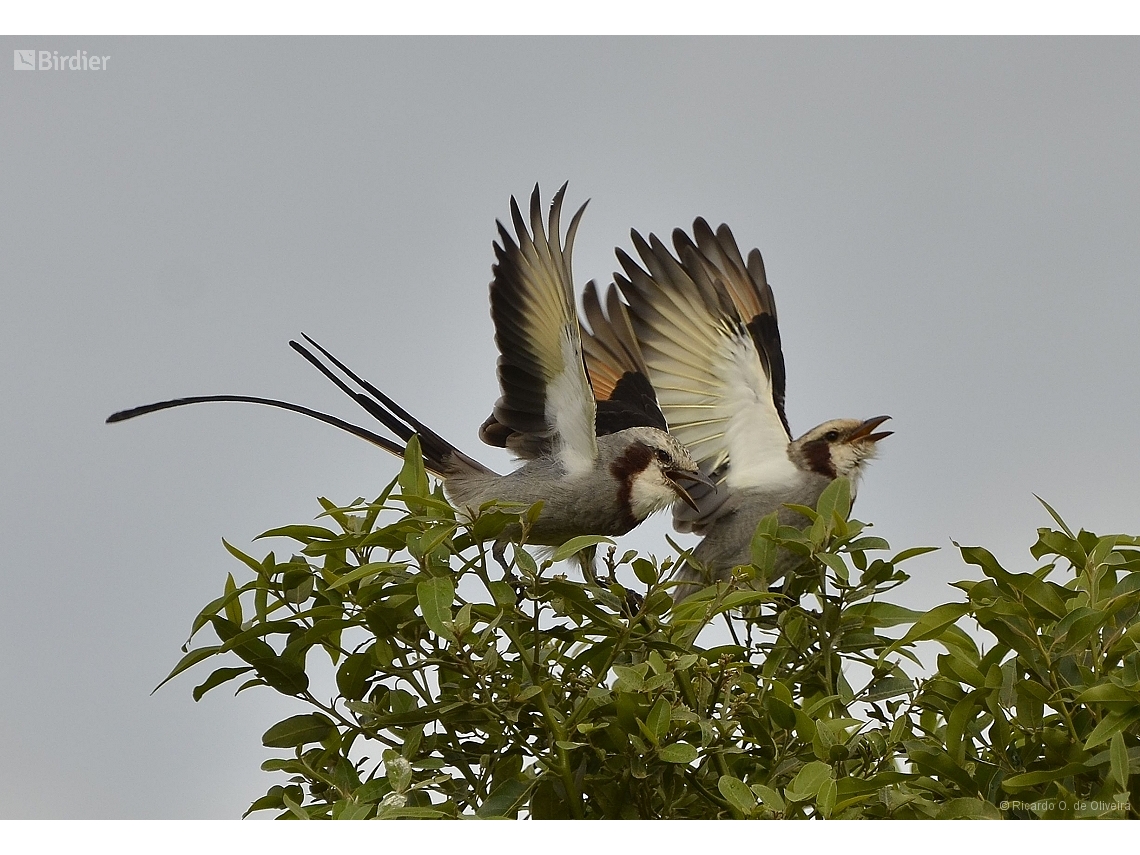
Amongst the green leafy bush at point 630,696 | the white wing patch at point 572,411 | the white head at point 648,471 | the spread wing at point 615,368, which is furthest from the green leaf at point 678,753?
the spread wing at point 615,368

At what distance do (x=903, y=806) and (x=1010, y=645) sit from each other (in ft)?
0.56

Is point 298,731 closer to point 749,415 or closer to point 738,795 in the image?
point 738,795

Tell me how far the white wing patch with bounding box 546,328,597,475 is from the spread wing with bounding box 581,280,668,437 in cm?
30

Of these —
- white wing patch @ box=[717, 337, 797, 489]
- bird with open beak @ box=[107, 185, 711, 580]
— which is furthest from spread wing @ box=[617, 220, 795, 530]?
bird with open beak @ box=[107, 185, 711, 580]

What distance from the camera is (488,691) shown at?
3.02 feet

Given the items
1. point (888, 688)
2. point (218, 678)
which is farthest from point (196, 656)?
point (888, 688)

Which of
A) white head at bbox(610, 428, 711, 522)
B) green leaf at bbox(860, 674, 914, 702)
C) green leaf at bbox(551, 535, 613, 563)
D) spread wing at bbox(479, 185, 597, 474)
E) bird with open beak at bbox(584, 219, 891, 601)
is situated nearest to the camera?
green leaf at bbox(551, 535, 613, 563)

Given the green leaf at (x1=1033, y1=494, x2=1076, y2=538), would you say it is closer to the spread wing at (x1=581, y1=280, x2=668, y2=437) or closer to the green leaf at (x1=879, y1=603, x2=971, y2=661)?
the green leaf at (x1=879, y1=603, x2=971, y2=661)

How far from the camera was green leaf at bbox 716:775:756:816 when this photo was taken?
0.83m

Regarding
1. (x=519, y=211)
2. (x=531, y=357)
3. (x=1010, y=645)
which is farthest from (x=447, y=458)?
(x=1010, y=645)

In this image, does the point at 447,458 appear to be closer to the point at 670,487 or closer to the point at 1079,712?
the point at 670,487

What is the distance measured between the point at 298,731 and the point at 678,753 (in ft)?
1.10

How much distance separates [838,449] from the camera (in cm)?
262

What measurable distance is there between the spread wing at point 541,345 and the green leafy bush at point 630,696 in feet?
2.42
